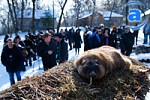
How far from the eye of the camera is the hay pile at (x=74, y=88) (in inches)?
144

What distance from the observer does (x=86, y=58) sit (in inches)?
219

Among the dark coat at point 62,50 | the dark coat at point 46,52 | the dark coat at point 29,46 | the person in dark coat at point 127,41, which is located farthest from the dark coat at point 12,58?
the person in dark coat at point 127,41

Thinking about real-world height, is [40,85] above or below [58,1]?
below

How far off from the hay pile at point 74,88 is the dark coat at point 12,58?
3.14 m

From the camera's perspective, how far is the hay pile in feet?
12.0

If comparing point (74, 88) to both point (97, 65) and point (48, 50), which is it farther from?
point (48, 50)

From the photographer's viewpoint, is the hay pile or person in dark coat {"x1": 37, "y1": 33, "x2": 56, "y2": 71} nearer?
the hay pile

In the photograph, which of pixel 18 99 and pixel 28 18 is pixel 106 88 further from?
pixel 28 18

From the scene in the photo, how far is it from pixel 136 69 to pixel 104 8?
70271mm

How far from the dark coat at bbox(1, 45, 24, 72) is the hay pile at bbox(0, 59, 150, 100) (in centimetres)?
314

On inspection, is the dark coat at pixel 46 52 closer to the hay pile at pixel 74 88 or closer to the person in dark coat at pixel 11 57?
the person in dark coat at pixel 11 57

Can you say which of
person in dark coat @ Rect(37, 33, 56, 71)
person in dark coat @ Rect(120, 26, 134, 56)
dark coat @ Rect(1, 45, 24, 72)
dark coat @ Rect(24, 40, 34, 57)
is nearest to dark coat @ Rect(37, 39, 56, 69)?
person in dark coat @ Rect(37, 33, 56, 71)

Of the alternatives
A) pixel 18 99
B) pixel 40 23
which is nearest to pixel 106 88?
pixel 18 99

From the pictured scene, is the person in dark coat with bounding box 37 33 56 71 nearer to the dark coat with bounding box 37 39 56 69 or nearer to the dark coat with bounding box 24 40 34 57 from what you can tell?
the dark coat with bounding box 37 39 56 69
